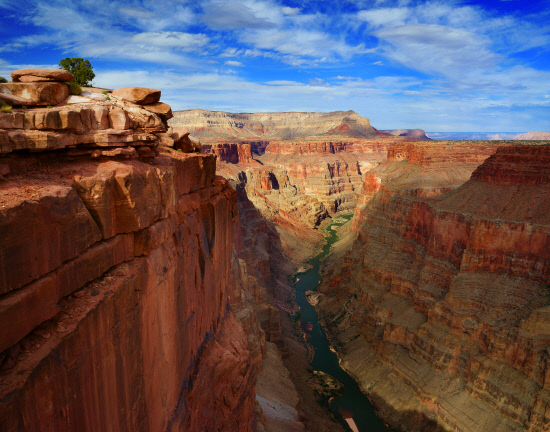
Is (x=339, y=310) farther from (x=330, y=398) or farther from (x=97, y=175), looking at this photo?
(x=97, y=175)

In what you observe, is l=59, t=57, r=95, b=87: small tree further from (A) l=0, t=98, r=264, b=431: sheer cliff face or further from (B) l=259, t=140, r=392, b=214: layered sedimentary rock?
(B) l=259, t=140, r=392, b=214: layered sedimentary rock

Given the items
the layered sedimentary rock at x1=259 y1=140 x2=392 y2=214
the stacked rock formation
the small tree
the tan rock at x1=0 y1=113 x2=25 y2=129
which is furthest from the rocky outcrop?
the tan rock at x1=0 y1=113 x2=25 y2=129

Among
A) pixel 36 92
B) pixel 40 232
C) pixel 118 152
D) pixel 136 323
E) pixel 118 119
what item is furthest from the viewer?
pixel 118 119

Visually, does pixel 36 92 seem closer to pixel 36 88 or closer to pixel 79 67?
pixel 36 88

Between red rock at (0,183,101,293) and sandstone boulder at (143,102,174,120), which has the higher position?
sandstone boulder at (143,102,174,120)

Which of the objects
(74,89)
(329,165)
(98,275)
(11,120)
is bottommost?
(329,165)

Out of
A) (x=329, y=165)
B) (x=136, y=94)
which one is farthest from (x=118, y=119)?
(x=329, y=165)

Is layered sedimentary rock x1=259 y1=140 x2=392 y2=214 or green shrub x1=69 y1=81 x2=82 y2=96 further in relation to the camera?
layered sedimentary rock x1=259 y1=140 x2=392 y2=214
